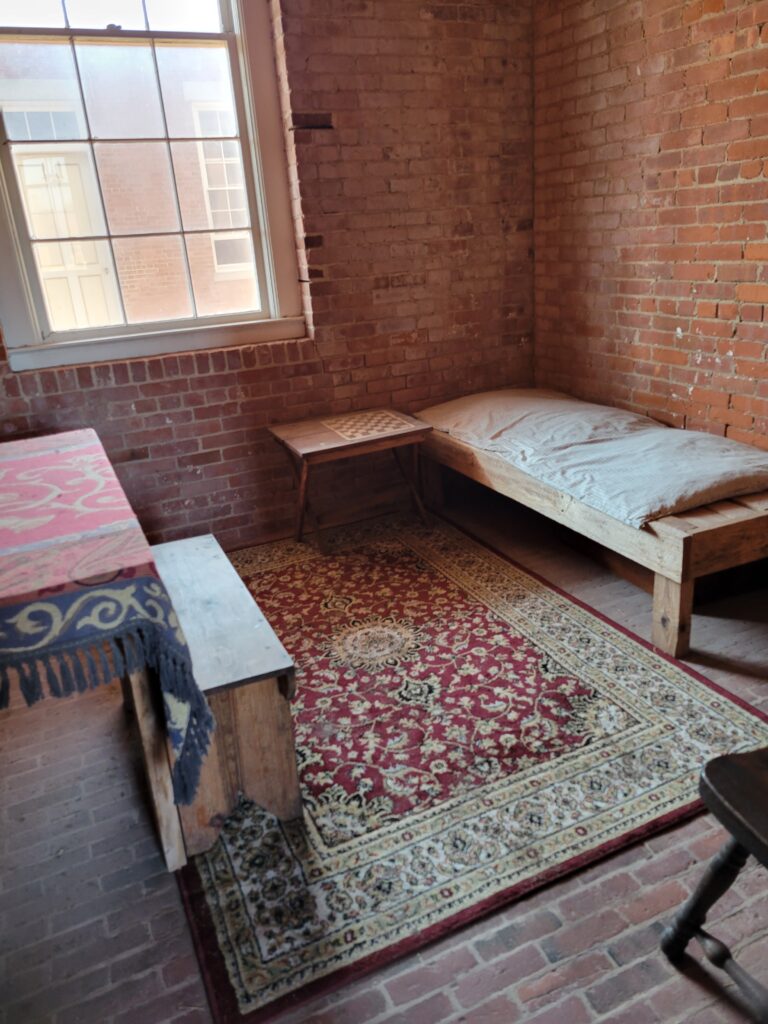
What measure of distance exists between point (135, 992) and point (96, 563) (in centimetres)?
95

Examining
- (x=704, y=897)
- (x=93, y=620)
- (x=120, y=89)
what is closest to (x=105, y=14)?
(x=120, y=89)

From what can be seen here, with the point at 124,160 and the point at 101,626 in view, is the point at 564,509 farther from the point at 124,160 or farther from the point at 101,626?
the point at 124,160

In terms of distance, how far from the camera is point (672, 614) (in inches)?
102

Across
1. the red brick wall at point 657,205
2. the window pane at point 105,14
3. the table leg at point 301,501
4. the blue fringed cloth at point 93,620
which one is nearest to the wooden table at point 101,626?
the blue fringed cloth at point 93,620

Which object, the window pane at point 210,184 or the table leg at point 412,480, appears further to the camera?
the table leg at point 412,480

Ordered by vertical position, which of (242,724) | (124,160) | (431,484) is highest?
(124,160)

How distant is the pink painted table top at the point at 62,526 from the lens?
4.85 feet

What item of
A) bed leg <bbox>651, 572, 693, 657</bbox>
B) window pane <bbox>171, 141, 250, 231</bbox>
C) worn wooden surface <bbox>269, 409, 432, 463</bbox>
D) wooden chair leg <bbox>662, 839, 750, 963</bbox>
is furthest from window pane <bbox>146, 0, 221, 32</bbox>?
wooden chair leg <bbox>662, 839, 750, 963</bbox>

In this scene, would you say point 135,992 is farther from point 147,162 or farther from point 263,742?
point 147,162

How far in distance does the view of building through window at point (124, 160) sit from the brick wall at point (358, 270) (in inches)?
12.8

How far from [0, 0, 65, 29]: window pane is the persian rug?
274 cm

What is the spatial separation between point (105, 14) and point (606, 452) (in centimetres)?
299

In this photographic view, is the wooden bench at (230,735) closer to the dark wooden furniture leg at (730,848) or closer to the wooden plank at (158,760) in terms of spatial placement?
the wooden plank at (158,760)

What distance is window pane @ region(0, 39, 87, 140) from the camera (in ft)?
10.4
